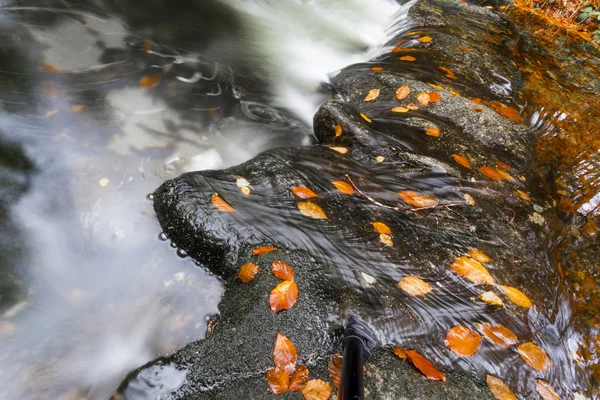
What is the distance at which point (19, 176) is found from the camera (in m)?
3.34

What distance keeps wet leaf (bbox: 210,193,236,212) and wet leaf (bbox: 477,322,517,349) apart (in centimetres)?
195

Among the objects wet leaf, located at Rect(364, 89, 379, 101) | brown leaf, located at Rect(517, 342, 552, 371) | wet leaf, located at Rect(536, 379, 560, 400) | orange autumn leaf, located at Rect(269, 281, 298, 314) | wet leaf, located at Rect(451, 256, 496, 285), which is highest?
wet leaf, located at Rect(364, 89, 379, 101)

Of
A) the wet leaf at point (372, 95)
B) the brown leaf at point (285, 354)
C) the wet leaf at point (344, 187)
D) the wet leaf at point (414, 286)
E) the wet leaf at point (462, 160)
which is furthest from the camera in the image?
the wet leaf at point (372, 95)

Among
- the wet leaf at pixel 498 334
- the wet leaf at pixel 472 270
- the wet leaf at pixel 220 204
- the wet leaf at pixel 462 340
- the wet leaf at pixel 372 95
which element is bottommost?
the wet leaf at pixel 220 204

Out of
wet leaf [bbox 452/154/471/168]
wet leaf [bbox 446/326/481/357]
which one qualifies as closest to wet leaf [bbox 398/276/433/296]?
wet leaf [bbox 446/326/481/357]

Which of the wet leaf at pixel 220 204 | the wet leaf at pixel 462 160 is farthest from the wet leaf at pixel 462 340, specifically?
the wet leaf at pixel 462 160

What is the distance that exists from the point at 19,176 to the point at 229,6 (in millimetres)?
5462

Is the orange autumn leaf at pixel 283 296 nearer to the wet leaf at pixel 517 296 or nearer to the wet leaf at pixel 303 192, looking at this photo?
the wet leaf at pixel 303 192

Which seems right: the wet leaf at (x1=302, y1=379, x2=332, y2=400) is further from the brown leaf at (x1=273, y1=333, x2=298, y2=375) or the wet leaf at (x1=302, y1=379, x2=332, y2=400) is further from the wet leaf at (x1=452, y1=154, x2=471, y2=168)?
the wet leaf at (x1=452, y1=154, x2=471, y2=168)

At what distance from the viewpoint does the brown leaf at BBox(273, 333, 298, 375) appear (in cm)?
189

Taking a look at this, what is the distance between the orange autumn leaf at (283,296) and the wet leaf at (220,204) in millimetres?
740

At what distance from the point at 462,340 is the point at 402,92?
11.3 feet

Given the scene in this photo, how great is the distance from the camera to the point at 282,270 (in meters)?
2.28

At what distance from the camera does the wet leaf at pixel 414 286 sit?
7.82 ft
